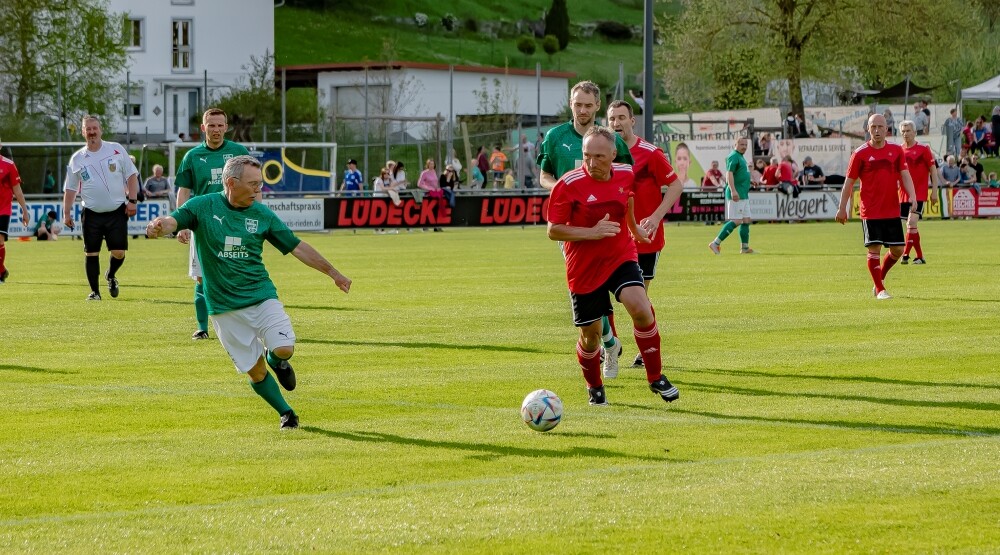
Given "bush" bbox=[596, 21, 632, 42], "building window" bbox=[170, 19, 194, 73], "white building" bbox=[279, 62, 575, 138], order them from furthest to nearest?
1. "bush" bbox=[596, 21, 632, 42]
2. "building window" bbox=[170, 19, 194, 73]
3. "white building" bbox=[279, 62, 575, 138]

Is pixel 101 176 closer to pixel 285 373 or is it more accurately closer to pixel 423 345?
pixel 423 345

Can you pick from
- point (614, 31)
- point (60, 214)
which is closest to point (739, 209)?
point (60, 214)

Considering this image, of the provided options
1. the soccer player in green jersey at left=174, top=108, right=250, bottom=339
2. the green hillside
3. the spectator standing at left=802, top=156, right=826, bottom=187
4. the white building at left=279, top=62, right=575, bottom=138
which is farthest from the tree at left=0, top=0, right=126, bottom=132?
the soccer player in green jersey at left=174, top=108, right=250, bottom=339

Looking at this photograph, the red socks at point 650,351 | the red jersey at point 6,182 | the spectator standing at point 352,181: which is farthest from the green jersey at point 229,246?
the spectator standing at point 352,181

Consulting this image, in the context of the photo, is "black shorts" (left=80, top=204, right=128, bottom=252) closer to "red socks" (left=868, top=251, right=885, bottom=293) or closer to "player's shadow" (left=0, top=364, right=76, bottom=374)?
"player's shadow" (left=0, top=364, right=76, bottom=374)

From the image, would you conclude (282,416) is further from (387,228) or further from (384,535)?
(387,228)

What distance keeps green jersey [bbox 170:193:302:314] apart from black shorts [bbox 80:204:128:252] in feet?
31.8

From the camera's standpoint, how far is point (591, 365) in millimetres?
9547

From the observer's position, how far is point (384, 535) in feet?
19.7

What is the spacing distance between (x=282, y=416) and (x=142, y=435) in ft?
2.78

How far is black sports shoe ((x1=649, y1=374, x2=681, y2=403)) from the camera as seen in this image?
367 inches

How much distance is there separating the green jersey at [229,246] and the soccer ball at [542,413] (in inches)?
70.3

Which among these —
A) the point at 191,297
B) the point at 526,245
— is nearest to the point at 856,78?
the point at 526,245

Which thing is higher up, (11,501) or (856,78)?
→ (856,78)
